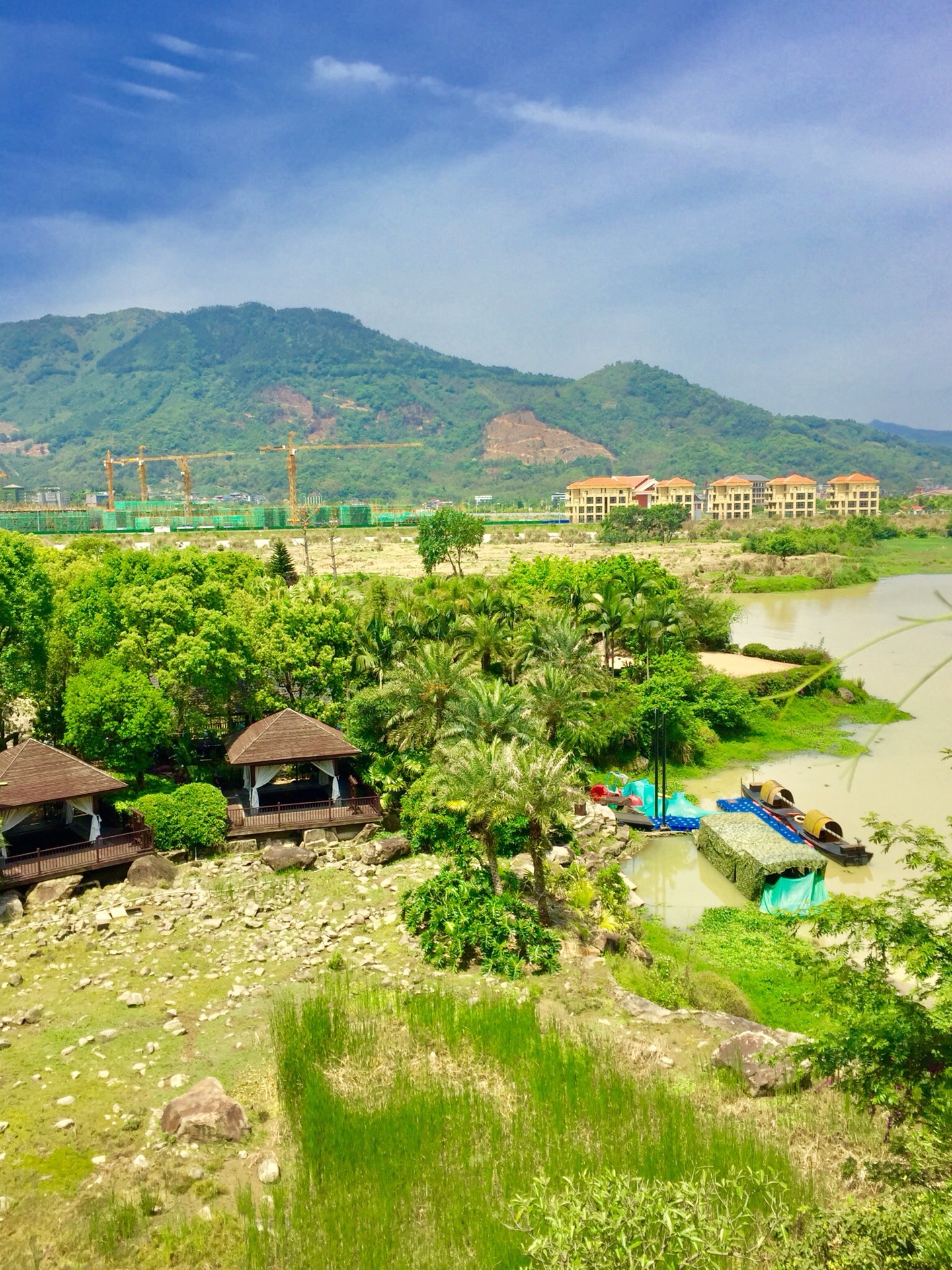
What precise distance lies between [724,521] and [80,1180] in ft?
450

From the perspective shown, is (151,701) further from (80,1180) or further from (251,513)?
(251,513)

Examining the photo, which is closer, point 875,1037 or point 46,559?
point 875,1037

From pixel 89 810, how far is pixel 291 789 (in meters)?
5.36

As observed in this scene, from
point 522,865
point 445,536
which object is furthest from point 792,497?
point 522,865

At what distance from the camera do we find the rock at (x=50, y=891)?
18.5 meters

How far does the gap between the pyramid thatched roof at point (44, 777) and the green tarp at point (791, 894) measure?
14958mm

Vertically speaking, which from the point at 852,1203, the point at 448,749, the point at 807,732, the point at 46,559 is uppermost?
the point at 46,559

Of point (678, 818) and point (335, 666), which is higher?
point (335, 666)

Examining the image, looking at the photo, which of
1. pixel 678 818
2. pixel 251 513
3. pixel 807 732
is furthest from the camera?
pixel 251 513

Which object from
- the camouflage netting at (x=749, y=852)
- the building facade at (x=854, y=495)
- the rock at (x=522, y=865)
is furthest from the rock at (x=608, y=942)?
the building facade at (x=854, y=495)

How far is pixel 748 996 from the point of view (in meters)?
16.5

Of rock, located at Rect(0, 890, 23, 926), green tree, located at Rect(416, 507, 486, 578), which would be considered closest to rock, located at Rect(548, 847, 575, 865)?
rock, located at Rect(0, 890, 23, 926)

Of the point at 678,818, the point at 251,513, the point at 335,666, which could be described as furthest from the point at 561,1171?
the point at 251,513

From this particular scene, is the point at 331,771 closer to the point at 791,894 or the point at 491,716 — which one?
the point at 491,716
